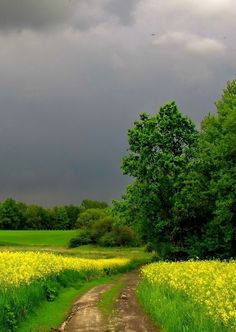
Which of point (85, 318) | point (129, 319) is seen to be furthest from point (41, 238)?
point (129, 319)

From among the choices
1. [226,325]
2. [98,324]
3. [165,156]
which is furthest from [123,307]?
[165,156]

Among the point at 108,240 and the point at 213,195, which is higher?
the point at 213,195

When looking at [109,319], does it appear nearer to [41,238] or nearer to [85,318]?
[85,318]

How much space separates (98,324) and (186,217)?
114ft

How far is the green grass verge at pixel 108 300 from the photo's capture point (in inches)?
825

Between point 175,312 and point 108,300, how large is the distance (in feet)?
29.4

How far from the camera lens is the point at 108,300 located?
24.7 m

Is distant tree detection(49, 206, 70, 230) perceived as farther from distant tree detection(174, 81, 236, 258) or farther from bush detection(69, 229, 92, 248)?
distant tree detection(174, 81, 236, 258)

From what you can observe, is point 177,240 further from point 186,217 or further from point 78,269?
point 78,269

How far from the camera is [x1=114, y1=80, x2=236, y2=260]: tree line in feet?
156

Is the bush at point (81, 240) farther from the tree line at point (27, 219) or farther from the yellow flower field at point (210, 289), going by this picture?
the yellow flower field at point (210, 289)

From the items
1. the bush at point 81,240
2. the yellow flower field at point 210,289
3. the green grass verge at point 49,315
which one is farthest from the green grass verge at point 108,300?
the bush at point 81,240

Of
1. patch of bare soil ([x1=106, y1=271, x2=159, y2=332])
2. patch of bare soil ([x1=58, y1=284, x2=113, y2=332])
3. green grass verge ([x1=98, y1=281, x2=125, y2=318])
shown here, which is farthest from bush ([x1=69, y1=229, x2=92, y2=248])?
patch of bare soil ([x1=106, y1=271, x2=159, y2=332])

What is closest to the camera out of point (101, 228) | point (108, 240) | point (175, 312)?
point (175, 312)
